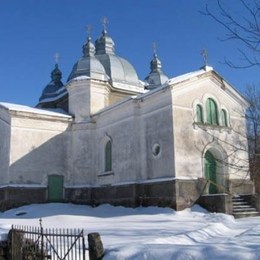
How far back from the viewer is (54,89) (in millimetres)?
31062

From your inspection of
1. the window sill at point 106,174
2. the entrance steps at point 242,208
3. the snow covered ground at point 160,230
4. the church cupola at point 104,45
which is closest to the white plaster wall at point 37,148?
the snow covered ground at point 160,230

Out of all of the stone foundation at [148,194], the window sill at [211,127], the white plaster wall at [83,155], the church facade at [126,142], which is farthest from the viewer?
the white plaster wall at [83,155]

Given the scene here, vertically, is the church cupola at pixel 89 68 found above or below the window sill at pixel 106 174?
above

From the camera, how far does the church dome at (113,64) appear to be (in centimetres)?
2745

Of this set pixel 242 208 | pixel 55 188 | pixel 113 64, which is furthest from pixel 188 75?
pixel 55 188

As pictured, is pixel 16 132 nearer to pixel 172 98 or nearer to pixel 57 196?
pixel 57 196

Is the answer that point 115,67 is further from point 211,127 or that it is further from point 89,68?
point 211,127

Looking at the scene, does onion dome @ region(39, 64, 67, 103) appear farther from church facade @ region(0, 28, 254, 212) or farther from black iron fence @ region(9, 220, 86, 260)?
black iron fence @ region(9, 220, 86, 260)

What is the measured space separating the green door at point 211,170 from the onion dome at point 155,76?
12.4 meters

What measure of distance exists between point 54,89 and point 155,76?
8150 mm

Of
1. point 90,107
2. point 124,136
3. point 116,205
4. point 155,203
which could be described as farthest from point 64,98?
point 155,203

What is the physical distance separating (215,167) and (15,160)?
1090cm

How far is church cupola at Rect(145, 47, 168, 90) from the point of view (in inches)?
1257

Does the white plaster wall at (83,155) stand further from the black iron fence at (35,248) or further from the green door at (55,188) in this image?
the black iron fence at (35,248)
